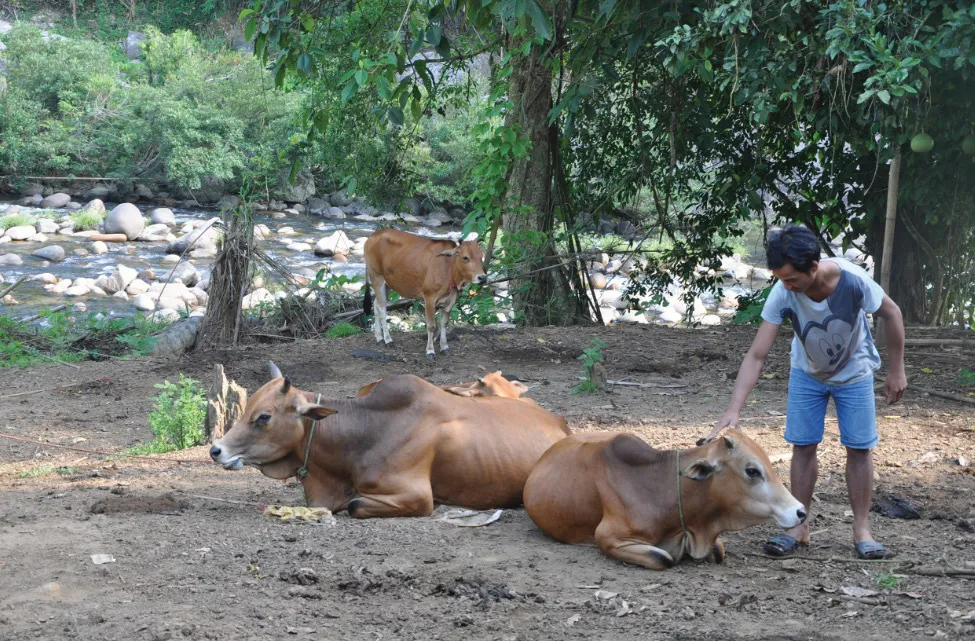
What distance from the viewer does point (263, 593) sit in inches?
163

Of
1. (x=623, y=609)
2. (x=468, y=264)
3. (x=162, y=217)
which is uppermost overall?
(x=468, y=264)

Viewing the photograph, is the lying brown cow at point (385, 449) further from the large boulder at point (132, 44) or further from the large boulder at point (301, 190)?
the large boulder at point (132, 44)

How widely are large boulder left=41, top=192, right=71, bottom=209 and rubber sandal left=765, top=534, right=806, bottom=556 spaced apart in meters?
24.4

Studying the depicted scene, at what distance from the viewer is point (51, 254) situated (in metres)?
20.9

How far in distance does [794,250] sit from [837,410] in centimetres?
88

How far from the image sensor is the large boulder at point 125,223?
2330 cm

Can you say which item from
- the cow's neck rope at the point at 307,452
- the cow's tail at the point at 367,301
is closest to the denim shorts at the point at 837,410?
the cow's neck rope at the point at 307,452

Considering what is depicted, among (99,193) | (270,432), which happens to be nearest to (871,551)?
(270,432)

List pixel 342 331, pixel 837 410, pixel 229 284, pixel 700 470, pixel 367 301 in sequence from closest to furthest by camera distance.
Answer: pixel 700 470 → pixel 837 410 → pixel 229 284 → pixel 342 331 → pixel 367 301

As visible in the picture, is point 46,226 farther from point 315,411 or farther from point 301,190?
point 315,411

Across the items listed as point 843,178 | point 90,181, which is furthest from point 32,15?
point 843,178

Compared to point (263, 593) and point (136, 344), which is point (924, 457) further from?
point (136, 344)

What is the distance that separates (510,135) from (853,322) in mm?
6311

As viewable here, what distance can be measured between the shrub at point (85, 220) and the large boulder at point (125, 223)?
0.50m
